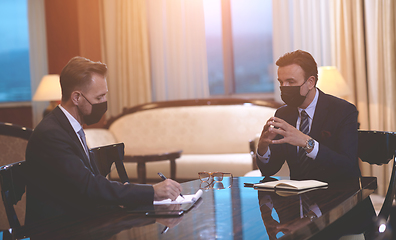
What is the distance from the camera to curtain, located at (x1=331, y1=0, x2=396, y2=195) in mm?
4355

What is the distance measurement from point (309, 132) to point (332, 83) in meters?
2.25

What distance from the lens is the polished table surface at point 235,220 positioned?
1.21 metres

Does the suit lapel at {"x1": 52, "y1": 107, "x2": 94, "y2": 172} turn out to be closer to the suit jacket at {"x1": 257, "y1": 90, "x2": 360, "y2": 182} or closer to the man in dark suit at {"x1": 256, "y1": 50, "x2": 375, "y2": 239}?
the man in dark suit at {"x1": 256, "y1": 50, "x2": 375, "y2": 239}

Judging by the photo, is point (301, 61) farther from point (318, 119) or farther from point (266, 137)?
→ point (266, 137)

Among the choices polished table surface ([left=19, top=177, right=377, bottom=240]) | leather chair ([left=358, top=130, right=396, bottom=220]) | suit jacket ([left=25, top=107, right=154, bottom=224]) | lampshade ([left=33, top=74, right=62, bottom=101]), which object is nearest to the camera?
polished table surface ([left=19, top=177, right=377, bottom=240])

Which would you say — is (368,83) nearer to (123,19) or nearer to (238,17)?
(238,17)

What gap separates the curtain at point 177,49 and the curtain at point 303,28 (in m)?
1.01

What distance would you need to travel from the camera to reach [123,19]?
5.88m

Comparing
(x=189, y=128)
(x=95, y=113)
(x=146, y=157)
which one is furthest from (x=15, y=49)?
(x=95, y=113)

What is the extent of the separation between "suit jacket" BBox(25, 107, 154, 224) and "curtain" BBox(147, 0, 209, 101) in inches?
163

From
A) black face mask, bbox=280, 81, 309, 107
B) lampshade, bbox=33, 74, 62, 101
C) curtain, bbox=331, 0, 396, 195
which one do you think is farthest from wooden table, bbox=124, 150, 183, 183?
curtain, bbox=331, 0, 396, 195

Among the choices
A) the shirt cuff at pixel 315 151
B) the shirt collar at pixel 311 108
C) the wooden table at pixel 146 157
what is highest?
the shirt collar at pixel 311 108

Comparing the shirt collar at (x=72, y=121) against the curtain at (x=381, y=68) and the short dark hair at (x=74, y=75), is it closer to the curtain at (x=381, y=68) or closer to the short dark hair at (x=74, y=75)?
the short dark hair at (x=74, y=75)

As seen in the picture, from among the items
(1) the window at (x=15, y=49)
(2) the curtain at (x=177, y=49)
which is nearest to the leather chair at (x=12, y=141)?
(2) the curtain at (x=177, y=49)
